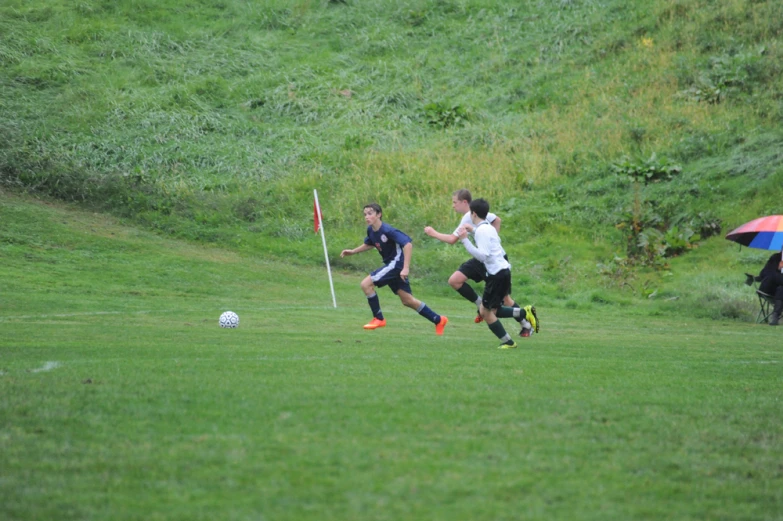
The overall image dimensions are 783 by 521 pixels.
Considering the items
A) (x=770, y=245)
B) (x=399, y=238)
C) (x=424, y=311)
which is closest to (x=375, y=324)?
(x=424, y=311)

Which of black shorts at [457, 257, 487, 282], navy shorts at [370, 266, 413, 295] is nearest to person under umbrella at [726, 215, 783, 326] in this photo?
black shorts at [457, 257, 487, 282]

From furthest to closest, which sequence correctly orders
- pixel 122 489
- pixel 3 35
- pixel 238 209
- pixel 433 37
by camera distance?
pixel 433 37, pixel 3 35, pixel 238 209, pixel 122 489

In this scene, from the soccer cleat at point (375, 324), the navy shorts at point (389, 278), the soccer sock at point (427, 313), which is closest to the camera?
the soccer sock at point (427, 313)

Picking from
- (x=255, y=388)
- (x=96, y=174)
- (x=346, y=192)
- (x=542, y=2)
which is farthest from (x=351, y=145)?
(x=255, y=388)

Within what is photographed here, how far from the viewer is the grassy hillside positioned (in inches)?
1024

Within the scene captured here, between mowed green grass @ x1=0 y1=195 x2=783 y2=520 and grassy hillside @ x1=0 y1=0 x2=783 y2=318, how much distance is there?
38.7 feet

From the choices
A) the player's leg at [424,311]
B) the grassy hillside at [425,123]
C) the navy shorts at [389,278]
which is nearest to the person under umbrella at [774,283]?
the grassy hillside at [425,123]

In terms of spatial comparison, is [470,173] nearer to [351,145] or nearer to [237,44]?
[351,145]

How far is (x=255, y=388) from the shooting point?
7.56 metres

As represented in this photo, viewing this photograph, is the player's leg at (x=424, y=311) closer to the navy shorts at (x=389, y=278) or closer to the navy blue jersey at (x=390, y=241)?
the navy shorts at (x=389, y=278)

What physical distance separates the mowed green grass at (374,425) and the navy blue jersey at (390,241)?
1147mm

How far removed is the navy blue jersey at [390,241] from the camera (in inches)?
546

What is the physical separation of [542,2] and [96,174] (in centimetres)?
2260

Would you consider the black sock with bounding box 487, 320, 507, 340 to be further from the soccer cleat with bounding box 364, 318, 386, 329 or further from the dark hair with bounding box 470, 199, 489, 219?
the soccer cleat with bounding box 364, 318, 386, 329
